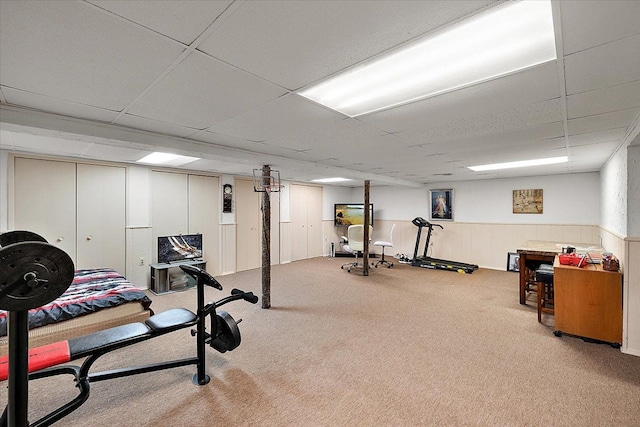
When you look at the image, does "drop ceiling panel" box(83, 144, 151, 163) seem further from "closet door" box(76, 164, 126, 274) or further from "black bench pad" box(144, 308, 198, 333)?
"black bench pad" box(144, 308, 198, 333)

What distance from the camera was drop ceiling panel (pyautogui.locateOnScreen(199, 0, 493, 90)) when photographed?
1.09 meters

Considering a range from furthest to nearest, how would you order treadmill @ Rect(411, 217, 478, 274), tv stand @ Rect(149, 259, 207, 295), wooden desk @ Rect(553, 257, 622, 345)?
treadmill @ Rect(411, 217, 478, 274) → tv stand @ Rect(149, 259, 207, 295) → wooden desk @ Rect(553, 257, 622, 345)

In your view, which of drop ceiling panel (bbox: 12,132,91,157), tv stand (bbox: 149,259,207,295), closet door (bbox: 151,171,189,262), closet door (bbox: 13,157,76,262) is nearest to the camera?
drop ceiling panel (bbox: 12,132,91,157)

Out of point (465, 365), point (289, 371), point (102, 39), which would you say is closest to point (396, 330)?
point (465, 365)

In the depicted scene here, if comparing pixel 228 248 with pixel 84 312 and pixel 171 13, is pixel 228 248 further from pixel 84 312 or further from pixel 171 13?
pixel 171 13

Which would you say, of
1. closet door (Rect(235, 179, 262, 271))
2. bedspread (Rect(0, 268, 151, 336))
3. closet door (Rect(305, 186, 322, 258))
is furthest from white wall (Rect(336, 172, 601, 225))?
bedspread (Rect(0, 268, 151, 336))

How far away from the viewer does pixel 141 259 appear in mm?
5039

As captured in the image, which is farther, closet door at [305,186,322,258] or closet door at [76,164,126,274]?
closet door at [305,186,322,258]

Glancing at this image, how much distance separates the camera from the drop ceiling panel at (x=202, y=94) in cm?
158

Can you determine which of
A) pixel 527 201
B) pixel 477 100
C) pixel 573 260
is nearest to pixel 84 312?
pixel 477 100

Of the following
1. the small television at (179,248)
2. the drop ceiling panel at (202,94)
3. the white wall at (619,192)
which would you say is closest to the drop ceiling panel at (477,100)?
the drop ceiling panel at (202,94)

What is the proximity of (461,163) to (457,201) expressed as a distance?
3.02 meters

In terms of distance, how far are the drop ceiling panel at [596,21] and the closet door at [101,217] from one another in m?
5.73

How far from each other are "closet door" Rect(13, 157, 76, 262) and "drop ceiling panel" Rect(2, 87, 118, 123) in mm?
2650
